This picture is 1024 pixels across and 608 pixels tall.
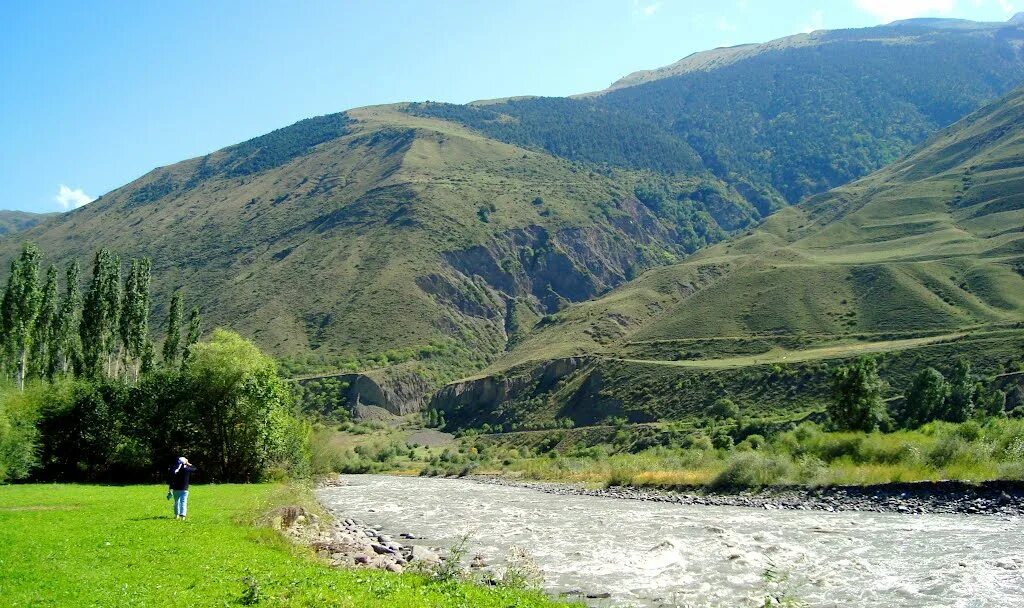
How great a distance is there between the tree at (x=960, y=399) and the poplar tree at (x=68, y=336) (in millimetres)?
82290

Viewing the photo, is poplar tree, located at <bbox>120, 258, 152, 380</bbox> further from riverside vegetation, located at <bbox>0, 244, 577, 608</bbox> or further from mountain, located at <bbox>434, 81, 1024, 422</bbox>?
mountain, located at <bbox>434, 81, 1024, 422</bbox>

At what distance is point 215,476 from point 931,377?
68.2m

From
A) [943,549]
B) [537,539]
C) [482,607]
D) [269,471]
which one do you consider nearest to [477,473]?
[269,471]

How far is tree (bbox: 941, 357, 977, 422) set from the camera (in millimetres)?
71250

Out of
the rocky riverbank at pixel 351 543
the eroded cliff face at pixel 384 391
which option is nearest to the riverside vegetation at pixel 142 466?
the rocky riverbank at pixel 351 543

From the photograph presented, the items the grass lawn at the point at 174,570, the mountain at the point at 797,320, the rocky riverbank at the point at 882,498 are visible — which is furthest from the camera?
the mountain at the point at 797,320

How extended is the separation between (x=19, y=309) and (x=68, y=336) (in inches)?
341

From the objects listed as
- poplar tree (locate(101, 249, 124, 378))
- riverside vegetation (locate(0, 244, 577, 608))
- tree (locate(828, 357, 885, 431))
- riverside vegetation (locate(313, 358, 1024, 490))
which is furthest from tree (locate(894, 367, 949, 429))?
poplar tree (locate(101, 249, 124, 378))

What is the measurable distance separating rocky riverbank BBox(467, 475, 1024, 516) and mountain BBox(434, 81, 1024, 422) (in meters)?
46.8

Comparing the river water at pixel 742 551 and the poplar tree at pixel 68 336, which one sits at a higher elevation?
the poplar tree at pixel 68 336

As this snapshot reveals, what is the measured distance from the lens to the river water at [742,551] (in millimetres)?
22078

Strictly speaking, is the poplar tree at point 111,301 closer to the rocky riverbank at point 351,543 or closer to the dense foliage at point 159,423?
the dense foliage at point 159,423

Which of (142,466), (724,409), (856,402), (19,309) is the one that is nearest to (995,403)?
(856,402)

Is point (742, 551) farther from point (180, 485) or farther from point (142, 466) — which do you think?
point (142, 466)
